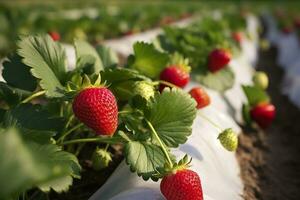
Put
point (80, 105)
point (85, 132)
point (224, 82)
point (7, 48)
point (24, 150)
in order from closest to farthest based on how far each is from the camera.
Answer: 1. point (24, 150)
2. point (80, 105)
3. point (85, 132)
4. point (224, 82)
5. point (7, 48)

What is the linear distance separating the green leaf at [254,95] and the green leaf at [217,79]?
0.44 ft

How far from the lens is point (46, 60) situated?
197 centimetres

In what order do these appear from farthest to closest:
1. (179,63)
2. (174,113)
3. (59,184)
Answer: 1. (179,63)
2. (174,113)
3. (59,184)

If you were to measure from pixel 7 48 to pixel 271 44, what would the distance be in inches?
287

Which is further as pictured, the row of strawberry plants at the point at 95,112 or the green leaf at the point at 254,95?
the green leaf at the point at 254,95

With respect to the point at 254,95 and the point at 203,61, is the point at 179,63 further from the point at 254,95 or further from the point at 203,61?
the point at 254,95

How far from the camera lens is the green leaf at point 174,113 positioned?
1.85 m

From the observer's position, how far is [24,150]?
1.02m

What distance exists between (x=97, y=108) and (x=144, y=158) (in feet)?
0.80

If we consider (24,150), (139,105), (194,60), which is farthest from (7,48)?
(24,150)

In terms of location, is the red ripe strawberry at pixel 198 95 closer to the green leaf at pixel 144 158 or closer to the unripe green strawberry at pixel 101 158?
the unripe green strawberry at pixel 101 158

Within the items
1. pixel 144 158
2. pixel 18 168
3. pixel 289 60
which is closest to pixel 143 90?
pixel 144 158

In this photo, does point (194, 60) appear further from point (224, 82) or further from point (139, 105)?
point (139, 105)

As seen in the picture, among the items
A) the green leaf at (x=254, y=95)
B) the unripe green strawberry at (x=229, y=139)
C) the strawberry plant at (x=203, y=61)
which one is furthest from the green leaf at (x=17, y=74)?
the green leaf at (x=254, y=95)
